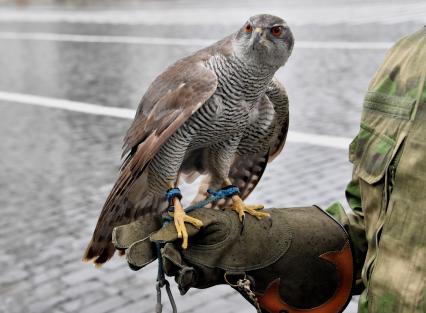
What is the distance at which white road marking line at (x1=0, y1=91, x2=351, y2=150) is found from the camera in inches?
303

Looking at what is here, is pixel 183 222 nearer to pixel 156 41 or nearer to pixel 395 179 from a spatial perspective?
pixel 395 179

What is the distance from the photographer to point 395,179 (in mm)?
2285

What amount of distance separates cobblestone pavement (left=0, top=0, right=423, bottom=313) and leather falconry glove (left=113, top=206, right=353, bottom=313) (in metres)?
1.65

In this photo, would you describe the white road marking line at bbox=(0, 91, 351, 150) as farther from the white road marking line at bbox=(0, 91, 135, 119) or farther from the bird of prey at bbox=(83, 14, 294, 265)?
the bird of prey at bbox=(83, 14, 294, 265)

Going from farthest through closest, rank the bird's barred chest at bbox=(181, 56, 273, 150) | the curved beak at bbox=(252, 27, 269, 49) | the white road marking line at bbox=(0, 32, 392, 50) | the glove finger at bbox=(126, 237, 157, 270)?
the white road marking line at bbox=(0, 32, 392, 50) < the bird's barred chest at bbox=(181, 56, 273, 150) < the curved beak at bbox=(252, 27, 269, 49) < the glove finger at bbox=(126, 237, 157, 270)

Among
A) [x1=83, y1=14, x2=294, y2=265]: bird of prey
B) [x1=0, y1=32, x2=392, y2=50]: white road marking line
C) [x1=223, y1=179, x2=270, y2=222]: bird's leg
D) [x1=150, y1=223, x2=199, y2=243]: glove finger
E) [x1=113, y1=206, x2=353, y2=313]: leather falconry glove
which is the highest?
[x1=83, y1=14, x2=294, y2=265]: bird of prey

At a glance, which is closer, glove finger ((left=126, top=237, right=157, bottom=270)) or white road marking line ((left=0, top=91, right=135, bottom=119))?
glove finger ((left=126, top=237, right=157, bottom=270))

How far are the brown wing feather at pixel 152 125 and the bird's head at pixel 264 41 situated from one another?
0.15m

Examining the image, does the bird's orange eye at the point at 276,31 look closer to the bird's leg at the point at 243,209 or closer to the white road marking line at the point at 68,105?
the bird's leg at the point at 243,209

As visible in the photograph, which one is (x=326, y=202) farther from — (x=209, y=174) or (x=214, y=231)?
(x=214, y=231)

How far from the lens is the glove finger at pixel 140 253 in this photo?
2.39 m

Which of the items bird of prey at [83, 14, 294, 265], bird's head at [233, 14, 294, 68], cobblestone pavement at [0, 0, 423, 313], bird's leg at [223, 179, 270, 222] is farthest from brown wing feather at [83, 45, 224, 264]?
cobblestone pavement at [0, 0, 423, 313]

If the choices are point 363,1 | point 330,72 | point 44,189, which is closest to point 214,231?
point 44,189

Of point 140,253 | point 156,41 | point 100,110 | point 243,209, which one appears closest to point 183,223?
point 140,253
